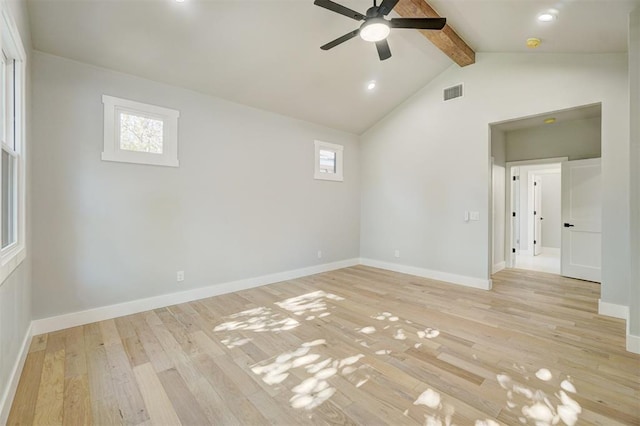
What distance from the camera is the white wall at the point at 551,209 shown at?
8555mm

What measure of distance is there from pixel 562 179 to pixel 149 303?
23.6ft

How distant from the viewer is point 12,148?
7.77ft

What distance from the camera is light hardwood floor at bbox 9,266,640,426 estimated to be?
1829mm

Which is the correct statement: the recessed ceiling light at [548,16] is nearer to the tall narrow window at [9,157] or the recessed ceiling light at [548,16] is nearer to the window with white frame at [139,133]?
the window with white frame at [139,133]

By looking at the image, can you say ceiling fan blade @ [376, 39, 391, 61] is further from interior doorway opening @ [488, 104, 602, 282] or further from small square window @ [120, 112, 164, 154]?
small square window @ [120, 112, 164, 154]

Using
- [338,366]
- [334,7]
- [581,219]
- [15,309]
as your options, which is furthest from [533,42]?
[15,309]

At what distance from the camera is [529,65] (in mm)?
4133

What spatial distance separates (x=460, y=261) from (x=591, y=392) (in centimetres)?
289

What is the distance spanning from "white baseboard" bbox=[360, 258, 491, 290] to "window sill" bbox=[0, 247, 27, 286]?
5.36m

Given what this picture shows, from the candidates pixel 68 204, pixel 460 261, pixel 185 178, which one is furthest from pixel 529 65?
pixel 68 204

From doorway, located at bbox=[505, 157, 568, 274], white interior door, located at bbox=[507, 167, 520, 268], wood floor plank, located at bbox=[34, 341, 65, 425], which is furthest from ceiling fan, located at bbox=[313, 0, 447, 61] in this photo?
doorway, located at bbox=[505, 157, 568, 274]

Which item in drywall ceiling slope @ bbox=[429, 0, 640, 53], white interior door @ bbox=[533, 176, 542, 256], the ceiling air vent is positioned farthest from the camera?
white interior door @ bbox=[533, 176, 542, 256]

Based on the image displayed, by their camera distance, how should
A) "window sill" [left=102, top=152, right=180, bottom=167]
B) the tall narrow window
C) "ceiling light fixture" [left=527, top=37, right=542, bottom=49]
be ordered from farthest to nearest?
1. "ceiling light fixture" [left=527, top=37, right=542, bottom=49]
2. "window sill" [left=102, top=152, right=180, bottom=167]
3. the tall narrow window

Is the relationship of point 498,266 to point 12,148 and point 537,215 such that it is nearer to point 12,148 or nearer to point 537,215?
point 537,215
